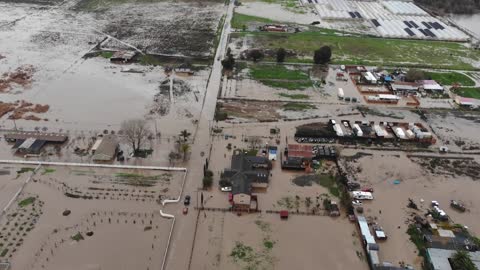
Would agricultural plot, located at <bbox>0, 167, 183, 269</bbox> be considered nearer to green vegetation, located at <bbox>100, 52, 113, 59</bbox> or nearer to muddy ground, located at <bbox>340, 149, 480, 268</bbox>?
muddy ground, located at <bbox>340, 149, 480, 268</bbox>

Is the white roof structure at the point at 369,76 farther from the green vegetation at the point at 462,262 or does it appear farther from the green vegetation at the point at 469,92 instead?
the green vegetation at the point at 462,262

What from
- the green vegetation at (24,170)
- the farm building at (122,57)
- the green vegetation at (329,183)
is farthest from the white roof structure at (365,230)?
the farm building at (122,57)

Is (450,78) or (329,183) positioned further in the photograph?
(450,78)

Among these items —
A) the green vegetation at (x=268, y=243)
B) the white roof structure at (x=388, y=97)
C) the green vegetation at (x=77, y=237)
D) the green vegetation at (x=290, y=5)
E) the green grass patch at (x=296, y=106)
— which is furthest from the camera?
the green vegetation at (x=290, y=5)

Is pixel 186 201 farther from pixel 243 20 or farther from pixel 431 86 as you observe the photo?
pixel 243 20

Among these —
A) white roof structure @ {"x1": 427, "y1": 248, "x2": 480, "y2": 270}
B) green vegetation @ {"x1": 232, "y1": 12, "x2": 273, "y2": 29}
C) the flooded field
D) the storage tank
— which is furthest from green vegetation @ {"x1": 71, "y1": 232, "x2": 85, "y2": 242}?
green vegetation @ {"x1": 232, "y1": 12, "x2": 273, "y2": 29}

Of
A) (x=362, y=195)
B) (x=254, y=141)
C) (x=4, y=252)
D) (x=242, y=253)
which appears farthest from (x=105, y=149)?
(x=362, y=195)
